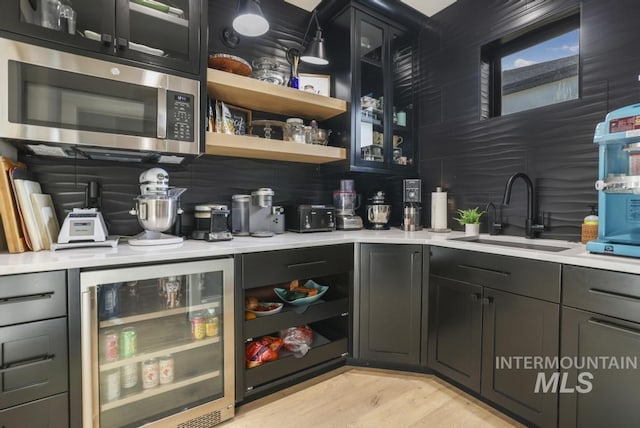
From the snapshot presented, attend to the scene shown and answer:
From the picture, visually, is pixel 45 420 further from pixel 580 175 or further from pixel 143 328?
pixel 580 175

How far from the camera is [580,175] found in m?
1.67

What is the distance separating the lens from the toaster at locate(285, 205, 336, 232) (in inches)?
83.5

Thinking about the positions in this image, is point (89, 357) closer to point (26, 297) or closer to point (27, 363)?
point (27, 363)

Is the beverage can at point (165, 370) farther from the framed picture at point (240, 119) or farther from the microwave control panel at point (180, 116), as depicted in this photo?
the framed picture at point (240, 119)

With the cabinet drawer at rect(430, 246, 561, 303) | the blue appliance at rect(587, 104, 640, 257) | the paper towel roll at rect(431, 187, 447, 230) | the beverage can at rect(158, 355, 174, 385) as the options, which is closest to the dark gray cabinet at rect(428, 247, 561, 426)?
the cabinet drawer at rect(430, 246, 561, 303)

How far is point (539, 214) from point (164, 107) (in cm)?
227

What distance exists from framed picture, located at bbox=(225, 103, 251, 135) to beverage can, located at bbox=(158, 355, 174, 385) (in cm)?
140

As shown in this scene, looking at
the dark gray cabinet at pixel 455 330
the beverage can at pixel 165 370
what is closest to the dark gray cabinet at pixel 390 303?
the dark gray cabinet at pixel 455 330

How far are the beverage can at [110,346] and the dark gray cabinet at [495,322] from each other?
1661 mm

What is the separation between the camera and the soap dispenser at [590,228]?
153 centimetres

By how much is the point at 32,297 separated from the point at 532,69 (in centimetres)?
295

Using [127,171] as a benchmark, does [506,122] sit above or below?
above

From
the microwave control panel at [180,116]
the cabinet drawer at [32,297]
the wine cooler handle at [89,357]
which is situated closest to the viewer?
the cabinet drawer at [32,297]

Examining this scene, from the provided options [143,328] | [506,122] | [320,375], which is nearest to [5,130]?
[143,328]
